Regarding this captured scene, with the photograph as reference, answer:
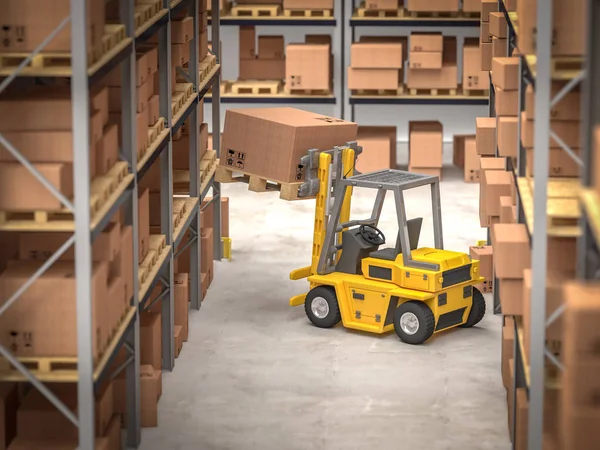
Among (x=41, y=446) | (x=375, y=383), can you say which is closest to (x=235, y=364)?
(x=375, y=383)

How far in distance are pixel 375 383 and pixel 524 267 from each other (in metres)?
2.65

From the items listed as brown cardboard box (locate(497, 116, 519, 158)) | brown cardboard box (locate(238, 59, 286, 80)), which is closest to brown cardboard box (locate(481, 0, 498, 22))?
brown cardboard box (locate(497, 116, 519, 158))

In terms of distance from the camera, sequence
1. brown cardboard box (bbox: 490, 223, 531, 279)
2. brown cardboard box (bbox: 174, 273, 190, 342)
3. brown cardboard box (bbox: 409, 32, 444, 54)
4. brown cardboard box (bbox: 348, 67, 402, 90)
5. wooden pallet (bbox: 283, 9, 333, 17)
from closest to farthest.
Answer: brown cardboard box (bbox: 490, 223, 531, 279) → brown cardboard box (bbox: 174, 273, 190, 342) → brown cardboard box (bbox: 409, 32, 444, 54) → brown cardboard box (bbox: 348, 67, 402, 90) → wooden pallet (bbox: 283, 9, 333, 17)

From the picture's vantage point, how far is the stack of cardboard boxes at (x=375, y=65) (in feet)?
58.0

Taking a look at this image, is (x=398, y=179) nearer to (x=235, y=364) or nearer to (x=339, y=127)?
(x=339, y=127)

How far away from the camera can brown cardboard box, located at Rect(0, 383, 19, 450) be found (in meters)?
7.98

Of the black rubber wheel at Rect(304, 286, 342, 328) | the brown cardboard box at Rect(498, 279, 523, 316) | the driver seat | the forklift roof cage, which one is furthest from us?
the black rubber wheel at Rect(304, 286, 342, 328)

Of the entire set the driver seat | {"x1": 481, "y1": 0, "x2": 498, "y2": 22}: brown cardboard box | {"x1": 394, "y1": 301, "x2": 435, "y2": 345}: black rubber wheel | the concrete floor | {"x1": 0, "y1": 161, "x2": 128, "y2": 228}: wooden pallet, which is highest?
{"x1": 481, "y1": 0, "x2": 498, "y2": 22}: brown cardboard box

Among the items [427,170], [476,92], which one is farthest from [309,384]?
[476,92]

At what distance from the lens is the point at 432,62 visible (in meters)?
17.9

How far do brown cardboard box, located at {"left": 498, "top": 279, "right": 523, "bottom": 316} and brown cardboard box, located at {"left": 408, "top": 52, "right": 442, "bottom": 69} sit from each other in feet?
32.7

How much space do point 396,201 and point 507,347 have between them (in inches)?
73.1

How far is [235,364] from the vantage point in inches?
427

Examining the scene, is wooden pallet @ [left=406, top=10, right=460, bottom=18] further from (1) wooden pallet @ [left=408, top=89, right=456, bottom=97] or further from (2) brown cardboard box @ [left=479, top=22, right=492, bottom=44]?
(2) brown cardboard box @ [left=479, top=22, right=492, bottom=44]
